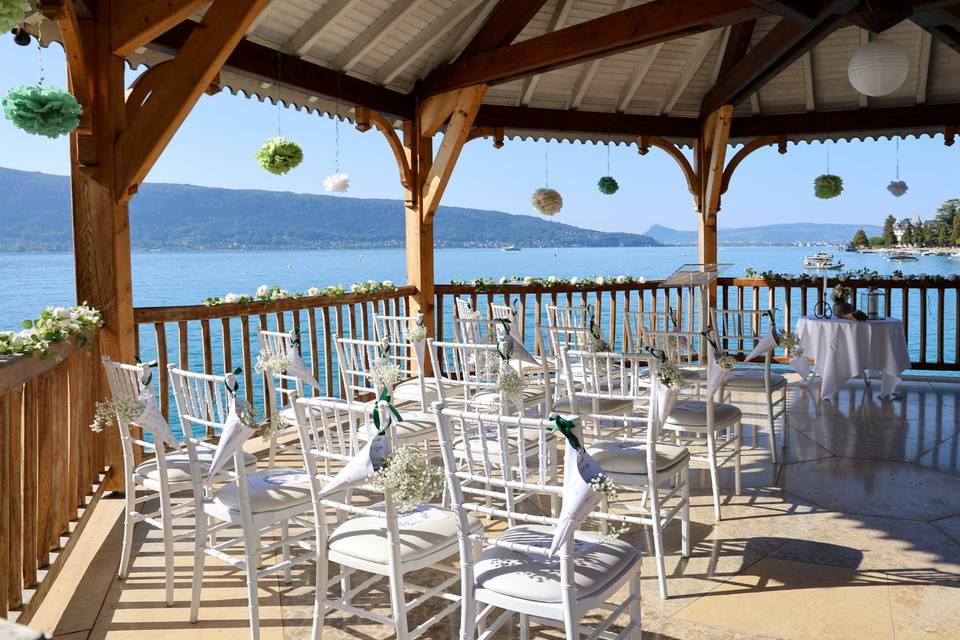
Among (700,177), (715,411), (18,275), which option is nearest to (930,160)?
(700,177)

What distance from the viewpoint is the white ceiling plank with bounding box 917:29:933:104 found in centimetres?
785

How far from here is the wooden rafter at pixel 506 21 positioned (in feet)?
22.8

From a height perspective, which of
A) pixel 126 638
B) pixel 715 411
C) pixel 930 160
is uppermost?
pixel 930 160

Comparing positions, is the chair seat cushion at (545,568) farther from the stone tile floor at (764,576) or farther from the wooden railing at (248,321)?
the wooden railing at (248,321)

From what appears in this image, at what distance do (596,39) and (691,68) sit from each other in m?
2.93

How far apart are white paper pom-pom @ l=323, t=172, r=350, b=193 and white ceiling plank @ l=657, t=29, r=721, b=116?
4.08 m

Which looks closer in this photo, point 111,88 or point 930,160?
point 111,88

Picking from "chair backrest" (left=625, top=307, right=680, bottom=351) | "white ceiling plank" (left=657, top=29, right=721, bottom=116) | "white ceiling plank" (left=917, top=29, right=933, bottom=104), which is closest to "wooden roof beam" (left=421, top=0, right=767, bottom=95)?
"chair backrest" (left=625, top=307, right=680, bottom=351)

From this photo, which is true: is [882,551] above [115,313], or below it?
below

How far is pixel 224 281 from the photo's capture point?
184ft

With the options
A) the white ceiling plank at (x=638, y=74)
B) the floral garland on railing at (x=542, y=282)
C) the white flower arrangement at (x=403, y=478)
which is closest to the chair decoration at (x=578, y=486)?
the white flower arrangement at (x=403, y=478)

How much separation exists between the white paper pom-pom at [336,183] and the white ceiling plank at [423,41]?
111cm

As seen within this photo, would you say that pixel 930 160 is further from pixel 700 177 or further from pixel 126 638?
pixel 126 638

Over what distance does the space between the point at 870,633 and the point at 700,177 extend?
301 inches
